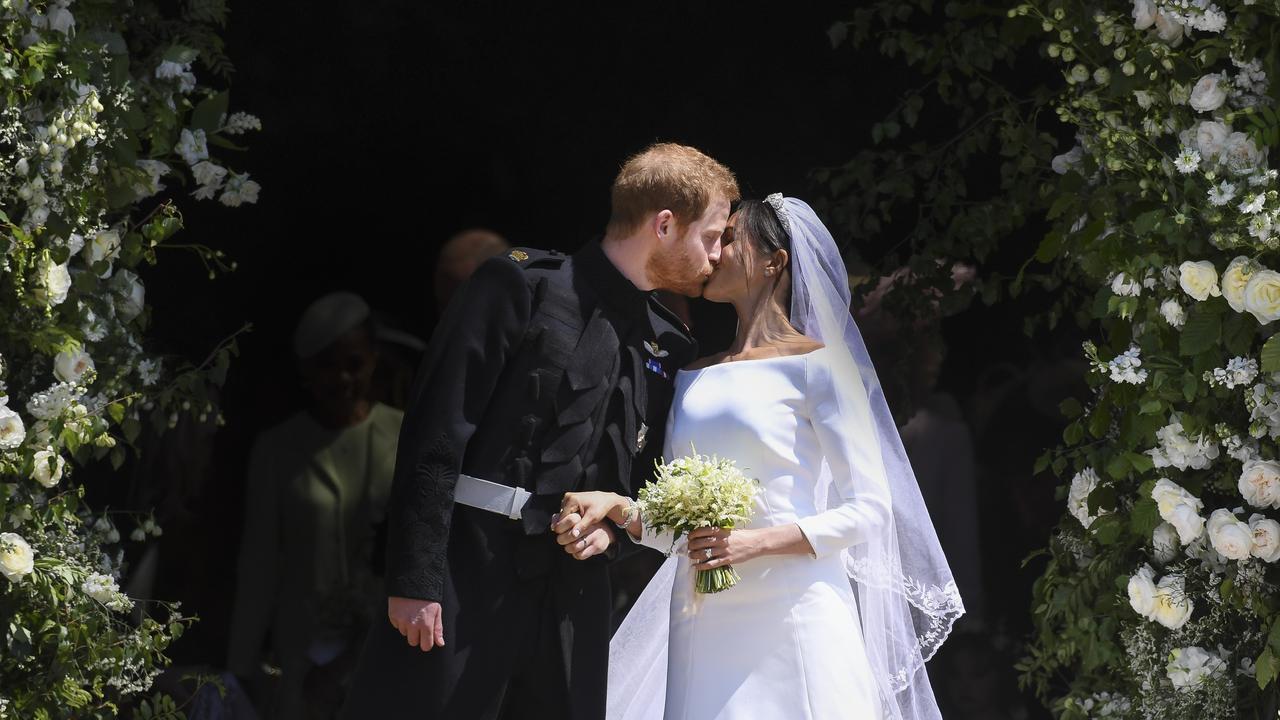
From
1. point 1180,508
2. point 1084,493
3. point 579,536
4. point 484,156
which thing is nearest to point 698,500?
point 579,536

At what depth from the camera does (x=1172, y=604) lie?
3609 mm

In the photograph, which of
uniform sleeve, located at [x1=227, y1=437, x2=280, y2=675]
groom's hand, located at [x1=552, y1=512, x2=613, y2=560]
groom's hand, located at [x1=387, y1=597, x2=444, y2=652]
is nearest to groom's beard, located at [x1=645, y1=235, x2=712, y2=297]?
groom's hand, located at [x1=552, y1=512, x2=613, y2=560]

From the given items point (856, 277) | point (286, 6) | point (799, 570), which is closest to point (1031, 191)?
point (856, 277)

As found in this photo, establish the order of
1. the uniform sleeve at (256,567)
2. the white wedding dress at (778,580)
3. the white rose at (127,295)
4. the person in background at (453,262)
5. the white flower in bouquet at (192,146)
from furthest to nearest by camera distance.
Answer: the person in background at (453,262) < the uniform sleeve at (256,567) < the white flower in bouquet at (192,146) < the white rose at (127,295) < the white wedding dress at (778,580)

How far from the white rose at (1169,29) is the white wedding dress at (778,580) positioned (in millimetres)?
1205

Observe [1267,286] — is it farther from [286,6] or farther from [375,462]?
[286,6]

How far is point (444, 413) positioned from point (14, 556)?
3.38 ft

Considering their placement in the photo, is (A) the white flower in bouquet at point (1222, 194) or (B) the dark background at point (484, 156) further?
(B) the dark background at point (484, 156)

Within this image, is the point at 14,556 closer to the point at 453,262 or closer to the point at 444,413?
the point at 444,413

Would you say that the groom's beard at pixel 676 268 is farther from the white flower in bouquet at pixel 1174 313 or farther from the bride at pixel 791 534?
the white flower in bouquet at pixel 1174 313

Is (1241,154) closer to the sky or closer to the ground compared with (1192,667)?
closer to the sky

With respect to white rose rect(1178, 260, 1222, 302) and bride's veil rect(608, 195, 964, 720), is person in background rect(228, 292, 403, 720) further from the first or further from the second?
white rose rect(1178, 260, 1222, 302)

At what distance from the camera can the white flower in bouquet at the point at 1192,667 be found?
359 cm

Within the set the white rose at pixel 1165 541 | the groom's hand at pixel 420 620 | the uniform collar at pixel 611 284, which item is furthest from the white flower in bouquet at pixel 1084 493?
the groom's hand at pixel 420 620
